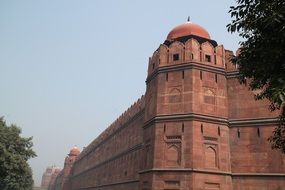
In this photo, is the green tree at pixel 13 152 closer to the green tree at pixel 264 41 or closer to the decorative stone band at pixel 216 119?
the decorative stone band at pixel 216 119

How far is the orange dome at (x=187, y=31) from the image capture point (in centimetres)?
1775

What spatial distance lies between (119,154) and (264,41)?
72.9 feet

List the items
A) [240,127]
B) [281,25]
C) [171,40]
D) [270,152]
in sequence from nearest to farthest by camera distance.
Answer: [281,25] < [270,152] < [240,127] < [171,40]

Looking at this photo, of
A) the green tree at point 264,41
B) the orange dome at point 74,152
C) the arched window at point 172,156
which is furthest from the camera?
the orange dome at point 74,152

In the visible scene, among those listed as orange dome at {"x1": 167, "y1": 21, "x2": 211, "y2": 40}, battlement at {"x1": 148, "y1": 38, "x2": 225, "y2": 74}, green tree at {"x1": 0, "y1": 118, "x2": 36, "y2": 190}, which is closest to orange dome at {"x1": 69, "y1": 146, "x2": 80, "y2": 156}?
green tree at {"x1": 0, "y1": 118, "x2": 36, "y2": 190}

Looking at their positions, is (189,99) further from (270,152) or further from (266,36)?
(266,36)

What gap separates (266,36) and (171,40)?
1148 cm

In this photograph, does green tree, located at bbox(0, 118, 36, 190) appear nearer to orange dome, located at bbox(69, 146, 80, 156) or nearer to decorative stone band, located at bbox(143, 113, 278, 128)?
decorative stone band, located at bbox(143, 113, 278, 128)

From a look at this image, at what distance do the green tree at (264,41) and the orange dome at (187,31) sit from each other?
33.8ft

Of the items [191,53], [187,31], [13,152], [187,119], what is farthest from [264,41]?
[13,152]

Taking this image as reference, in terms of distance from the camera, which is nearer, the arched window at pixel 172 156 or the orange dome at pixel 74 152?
the arched window at pixel 172 156

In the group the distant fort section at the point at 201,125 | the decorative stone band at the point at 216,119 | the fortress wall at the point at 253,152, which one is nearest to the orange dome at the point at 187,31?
the distant fort section at the point at 201,125

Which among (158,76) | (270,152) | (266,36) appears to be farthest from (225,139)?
(266,36)

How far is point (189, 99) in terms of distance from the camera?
1531 cm
